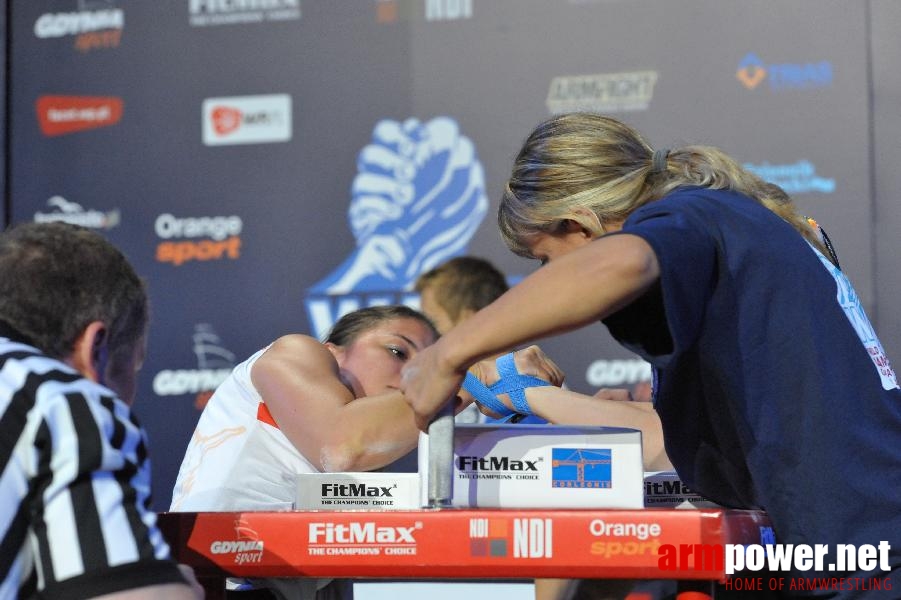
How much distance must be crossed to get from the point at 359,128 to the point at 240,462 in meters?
2.44

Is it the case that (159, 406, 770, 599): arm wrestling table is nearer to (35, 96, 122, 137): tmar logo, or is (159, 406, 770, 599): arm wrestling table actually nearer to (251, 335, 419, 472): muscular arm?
(251, 335, 419, 472): muscular arm

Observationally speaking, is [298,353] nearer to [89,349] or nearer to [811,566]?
[89,349]

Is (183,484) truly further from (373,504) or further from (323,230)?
(323,230)

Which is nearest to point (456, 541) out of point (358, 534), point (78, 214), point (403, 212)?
point (358, 534)

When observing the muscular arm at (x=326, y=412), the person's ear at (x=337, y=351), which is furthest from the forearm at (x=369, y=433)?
the person's ear at (x=337, y=351)

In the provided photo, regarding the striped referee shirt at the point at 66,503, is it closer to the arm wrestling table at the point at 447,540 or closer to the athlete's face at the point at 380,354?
the arm wrestling table at the point at 447,540

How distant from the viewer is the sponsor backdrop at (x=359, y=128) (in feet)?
13.3

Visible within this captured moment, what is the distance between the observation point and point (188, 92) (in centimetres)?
466

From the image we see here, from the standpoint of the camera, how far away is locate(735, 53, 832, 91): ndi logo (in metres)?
4.05

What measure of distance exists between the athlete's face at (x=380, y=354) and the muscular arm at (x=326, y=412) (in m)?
0.14

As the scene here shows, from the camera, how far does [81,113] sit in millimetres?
4750

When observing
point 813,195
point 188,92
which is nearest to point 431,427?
point 813,195

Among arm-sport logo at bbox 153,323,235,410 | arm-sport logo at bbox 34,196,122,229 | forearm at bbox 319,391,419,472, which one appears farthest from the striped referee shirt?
arm-sport logo at bbox 34,196,122,229

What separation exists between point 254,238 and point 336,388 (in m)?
2.47
